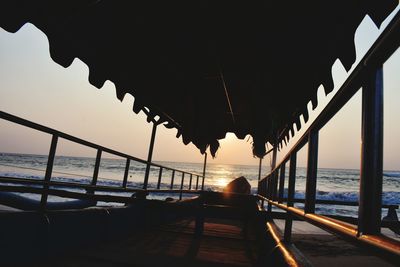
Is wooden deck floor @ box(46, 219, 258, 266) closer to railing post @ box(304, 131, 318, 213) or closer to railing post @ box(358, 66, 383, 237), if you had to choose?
railing post @ box(304, 131, 318, 213)

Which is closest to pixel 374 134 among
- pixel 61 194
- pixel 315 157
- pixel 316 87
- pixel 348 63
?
pixel 315 157

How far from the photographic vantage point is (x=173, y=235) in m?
4.69

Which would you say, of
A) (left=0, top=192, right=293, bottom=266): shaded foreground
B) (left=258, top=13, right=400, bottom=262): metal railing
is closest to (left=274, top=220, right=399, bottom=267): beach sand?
(left=0, top=192, right=293, bottom=266): shaded foreground

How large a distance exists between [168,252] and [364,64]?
3.28 m

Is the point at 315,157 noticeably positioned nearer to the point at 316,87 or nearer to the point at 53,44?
the point at 316,87

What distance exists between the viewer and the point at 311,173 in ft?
5.34

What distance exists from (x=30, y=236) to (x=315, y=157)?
2.61m

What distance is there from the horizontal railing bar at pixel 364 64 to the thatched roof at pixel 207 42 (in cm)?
77

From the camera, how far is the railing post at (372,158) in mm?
827

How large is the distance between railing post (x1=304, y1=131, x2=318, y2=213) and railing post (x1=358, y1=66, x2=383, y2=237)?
0.69 metres

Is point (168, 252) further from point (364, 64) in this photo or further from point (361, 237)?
point (364, 64)

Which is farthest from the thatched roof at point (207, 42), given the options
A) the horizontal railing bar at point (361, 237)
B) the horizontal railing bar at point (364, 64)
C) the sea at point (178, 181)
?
the sea at point (178, 181)

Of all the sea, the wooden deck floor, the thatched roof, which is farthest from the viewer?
the sea

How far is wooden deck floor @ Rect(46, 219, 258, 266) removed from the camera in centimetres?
284
